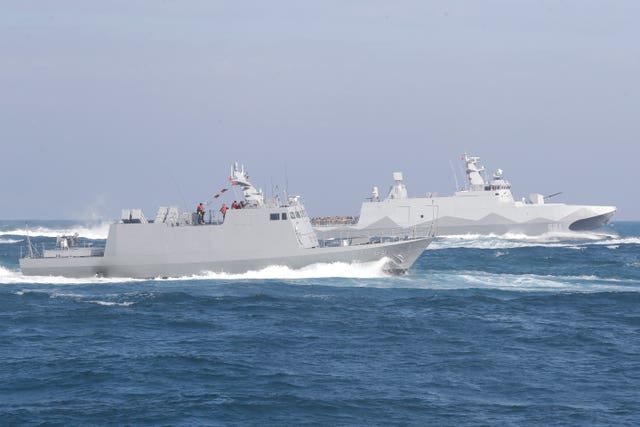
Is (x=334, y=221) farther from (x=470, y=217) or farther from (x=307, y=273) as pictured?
(x=307, y=273)

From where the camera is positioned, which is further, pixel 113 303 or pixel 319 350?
pixel 113 303

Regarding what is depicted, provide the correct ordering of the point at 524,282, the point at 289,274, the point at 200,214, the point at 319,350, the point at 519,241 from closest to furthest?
the point at 319,350 → the point at 289,274 → the point at 200,214 → the point at 524,282 → the point at 519,241

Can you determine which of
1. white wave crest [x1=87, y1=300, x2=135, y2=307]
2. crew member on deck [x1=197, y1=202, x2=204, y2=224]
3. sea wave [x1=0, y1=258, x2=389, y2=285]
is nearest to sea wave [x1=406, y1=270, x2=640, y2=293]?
sea wave [x1=0, y1=258, x2=389, y2=285]

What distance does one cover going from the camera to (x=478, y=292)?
1133 inches

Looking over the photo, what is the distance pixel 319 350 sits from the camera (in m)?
18.4

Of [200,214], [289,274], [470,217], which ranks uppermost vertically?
[470,217]

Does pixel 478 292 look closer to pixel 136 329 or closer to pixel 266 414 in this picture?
pixel 136 329

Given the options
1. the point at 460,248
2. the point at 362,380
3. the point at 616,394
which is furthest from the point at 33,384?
the point at 460,248

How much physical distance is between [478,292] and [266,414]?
16754mm

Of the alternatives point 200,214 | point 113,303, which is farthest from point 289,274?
point 113,303

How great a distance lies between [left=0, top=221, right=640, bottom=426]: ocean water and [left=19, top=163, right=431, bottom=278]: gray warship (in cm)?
62

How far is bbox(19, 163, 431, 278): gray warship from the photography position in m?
31.7

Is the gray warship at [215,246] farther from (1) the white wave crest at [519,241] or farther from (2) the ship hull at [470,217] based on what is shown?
(2) the ship hull at [470,217]

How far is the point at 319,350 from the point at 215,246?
14.2 m
